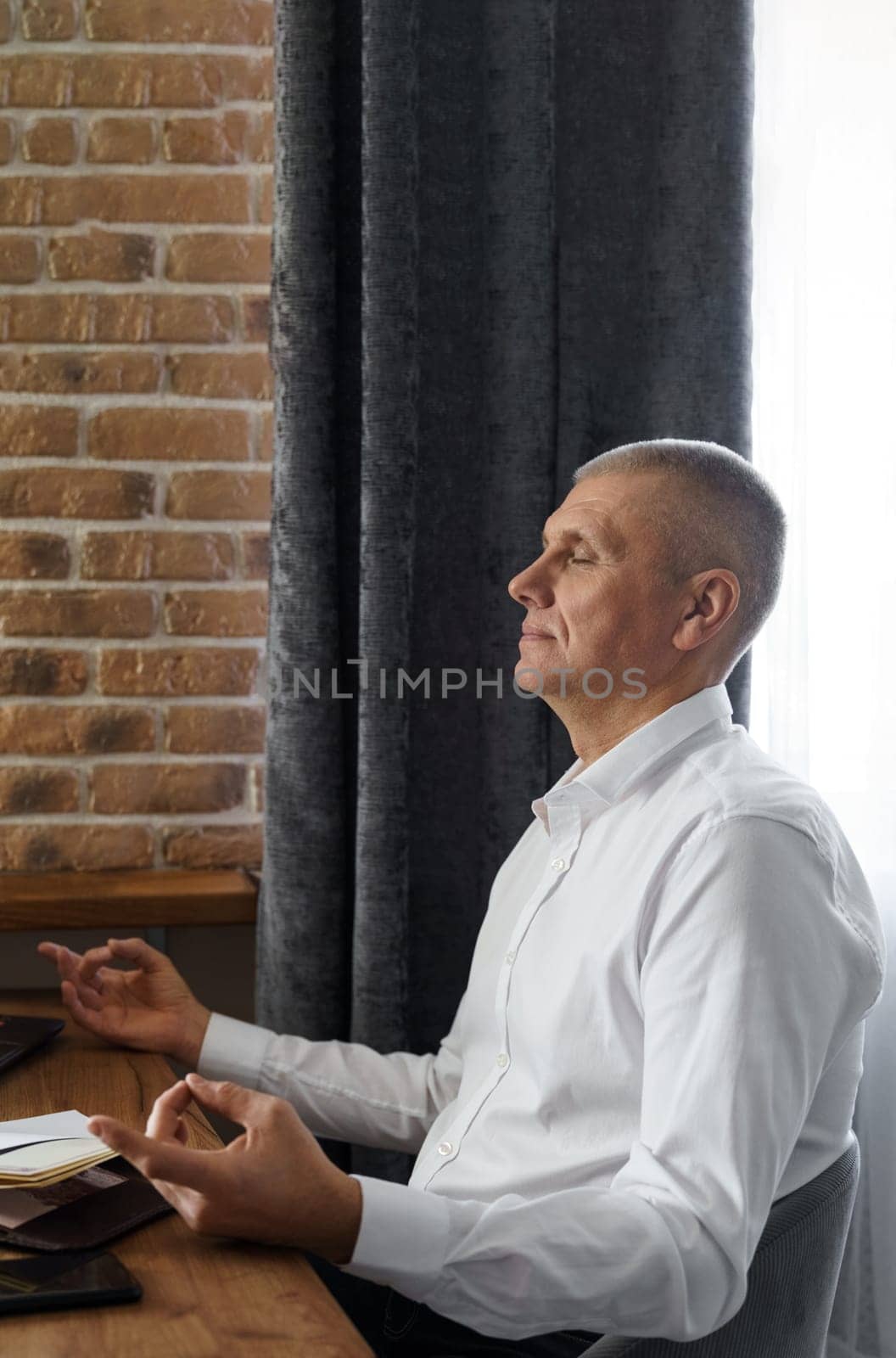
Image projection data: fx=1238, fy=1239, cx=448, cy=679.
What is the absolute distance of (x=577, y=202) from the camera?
6.21 ft

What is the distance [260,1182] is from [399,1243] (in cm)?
12

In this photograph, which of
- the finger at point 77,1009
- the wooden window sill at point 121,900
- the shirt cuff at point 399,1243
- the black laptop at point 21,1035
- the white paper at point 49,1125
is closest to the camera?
the shirt cuff at point 399,1243

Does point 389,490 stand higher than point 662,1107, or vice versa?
point 389,490

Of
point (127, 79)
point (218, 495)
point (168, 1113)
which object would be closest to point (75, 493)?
point (218, 495)

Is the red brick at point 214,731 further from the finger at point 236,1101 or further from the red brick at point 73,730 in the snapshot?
the finger at point 236,1101

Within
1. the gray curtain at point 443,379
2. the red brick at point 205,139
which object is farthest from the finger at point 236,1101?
the red brick at point 205,139

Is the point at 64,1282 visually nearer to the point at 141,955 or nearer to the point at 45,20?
the point at 141,955

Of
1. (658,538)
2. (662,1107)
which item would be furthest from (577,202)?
(662,1107)

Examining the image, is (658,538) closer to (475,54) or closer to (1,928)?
(475,54)

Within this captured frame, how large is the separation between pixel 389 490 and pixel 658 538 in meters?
0.57

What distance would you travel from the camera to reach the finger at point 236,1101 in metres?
0.95

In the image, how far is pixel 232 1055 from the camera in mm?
1557

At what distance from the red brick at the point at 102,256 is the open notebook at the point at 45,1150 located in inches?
54.0

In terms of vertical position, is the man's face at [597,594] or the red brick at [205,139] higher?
the red brick at [205,139]
